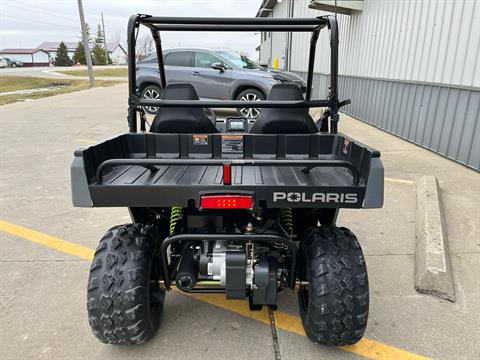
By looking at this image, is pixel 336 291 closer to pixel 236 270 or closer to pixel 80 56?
pixel 236 270

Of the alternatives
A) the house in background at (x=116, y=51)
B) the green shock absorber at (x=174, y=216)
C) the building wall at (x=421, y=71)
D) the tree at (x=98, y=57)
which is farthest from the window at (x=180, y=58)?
the house in background at (x=116, y=51)

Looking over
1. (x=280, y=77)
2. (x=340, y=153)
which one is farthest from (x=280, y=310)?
(x=280, y=77)

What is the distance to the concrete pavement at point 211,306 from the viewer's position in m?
2.54

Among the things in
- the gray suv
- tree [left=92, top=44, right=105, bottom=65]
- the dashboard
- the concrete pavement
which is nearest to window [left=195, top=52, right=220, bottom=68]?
the gray suv

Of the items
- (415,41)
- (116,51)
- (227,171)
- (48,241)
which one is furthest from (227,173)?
(116,51)

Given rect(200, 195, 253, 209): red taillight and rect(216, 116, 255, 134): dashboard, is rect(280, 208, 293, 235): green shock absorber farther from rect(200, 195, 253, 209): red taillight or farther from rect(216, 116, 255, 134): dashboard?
rect(216, 116, 255, 134): dashboard

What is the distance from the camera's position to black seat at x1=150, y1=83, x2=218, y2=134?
322 cm

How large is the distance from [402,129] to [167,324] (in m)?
7.67

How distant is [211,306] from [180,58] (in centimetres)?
960

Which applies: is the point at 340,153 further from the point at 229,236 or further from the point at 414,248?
the point at 414,248

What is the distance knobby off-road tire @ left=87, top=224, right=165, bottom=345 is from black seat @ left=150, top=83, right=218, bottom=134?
3.76 ft

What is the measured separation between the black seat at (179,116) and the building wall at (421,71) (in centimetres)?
505

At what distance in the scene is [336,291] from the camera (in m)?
2.23

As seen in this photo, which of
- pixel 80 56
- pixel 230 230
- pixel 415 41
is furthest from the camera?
pixel 80 56
